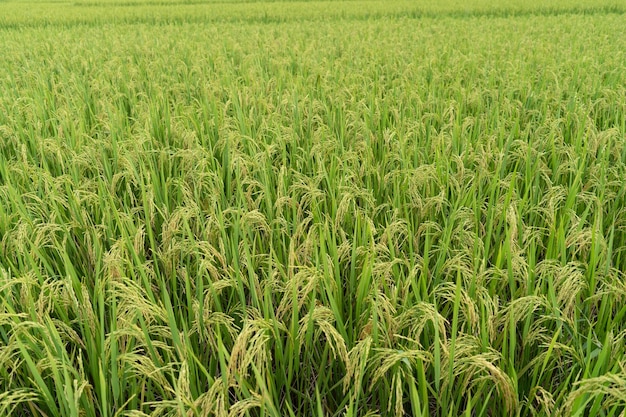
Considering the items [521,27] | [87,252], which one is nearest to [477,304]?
[87,252]

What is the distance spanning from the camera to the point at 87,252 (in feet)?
5.89

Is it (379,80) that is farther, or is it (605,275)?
(379,80)

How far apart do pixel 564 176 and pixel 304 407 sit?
1.81 meters

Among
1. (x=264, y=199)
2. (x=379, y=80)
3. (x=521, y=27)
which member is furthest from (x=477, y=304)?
(x=521, y=27)

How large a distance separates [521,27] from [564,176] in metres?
7.21

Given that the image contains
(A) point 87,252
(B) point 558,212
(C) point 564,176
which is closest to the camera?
(A) point 87,252

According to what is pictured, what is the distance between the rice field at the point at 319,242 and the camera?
113cm

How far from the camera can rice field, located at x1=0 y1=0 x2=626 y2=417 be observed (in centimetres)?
113

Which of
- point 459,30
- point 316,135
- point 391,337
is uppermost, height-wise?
point 459,30

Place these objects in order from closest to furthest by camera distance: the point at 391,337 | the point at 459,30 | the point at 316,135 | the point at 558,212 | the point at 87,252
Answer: the point at 391,337, the point at 87,252, the point at 558,212, the point at 316,135, the point at 459,30

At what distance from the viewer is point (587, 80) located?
401 cm

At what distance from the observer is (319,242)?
176 centimetres

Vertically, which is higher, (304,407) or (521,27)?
(521,27)

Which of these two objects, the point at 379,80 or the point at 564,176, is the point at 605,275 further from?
the point at 379,80
